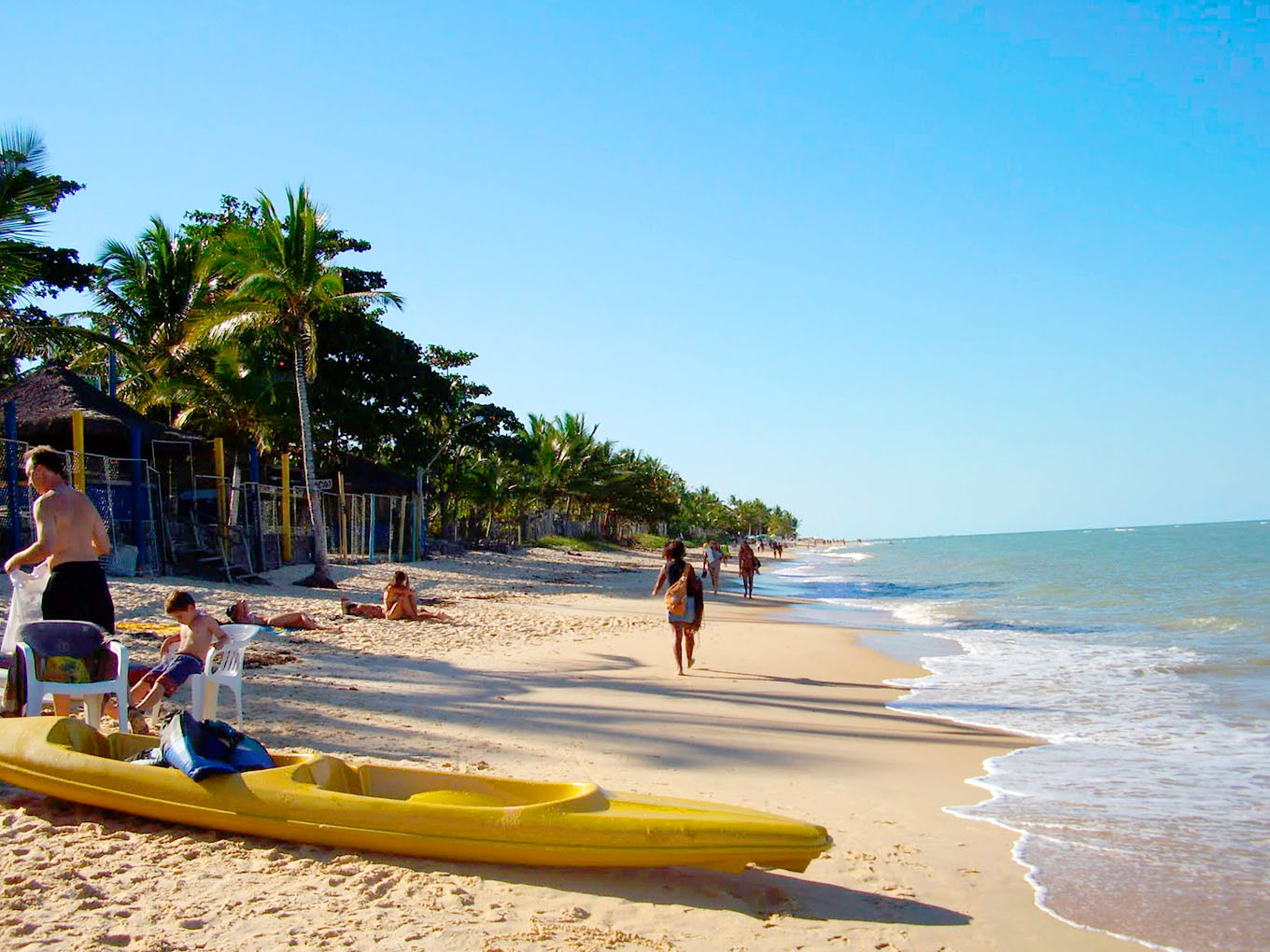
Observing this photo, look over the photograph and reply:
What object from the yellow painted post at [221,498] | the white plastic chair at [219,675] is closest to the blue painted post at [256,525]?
the yellow painted post at [221,498]

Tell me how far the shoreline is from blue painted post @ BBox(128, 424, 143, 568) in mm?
1832

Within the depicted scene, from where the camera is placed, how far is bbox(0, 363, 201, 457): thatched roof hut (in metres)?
16.2

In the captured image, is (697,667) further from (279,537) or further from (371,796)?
(279,537)

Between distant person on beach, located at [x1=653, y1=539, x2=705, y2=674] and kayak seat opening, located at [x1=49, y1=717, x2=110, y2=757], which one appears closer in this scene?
kayak seat opening, located at [x1=49, y1=717, x2=110, y2=757]

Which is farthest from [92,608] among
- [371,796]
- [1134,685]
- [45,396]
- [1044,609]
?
[1044,609]

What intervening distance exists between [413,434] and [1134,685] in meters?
20.0

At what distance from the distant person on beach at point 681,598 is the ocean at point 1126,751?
2.17 metres

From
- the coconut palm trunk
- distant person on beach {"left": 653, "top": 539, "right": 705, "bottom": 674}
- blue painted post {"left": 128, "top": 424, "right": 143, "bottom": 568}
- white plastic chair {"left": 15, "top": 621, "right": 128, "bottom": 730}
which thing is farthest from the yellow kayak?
the coconut palm trunk

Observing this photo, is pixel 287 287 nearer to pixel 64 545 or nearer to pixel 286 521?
pixel 286 521

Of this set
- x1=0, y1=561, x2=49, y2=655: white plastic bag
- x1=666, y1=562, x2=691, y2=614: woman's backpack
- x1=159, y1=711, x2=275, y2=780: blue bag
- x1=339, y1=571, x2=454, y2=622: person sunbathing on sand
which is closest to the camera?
x1=159, y1=711, x2=275, y2=780: blue bag

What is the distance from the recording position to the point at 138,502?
14.2 metres

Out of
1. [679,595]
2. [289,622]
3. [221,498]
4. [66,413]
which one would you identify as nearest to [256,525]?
[221,498]

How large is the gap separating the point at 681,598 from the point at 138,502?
8.98m

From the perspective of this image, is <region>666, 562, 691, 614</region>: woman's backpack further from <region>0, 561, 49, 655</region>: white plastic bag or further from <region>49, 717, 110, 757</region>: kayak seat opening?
<region>49, 717, 110, 757</region>: kayak seat opening
